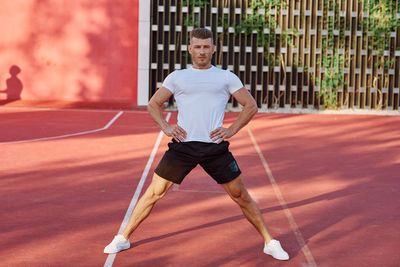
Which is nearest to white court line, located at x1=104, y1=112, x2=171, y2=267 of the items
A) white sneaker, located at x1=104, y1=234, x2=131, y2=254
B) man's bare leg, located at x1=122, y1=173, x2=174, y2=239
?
white sneaker, located at x1=104, y1=234, x2=131, y2=254

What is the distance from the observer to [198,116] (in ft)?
14.8

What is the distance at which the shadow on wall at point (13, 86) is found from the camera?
Answer: 1709 cm

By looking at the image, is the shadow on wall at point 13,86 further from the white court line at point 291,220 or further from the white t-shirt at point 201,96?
the white t-shirt at point 201,96

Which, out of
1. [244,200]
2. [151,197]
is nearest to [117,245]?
[151,197]

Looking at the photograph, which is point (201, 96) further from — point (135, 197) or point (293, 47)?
point (293, 47)

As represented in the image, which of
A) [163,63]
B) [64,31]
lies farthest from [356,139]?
[64,31]

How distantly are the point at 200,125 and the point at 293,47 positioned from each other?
1291 centimetres

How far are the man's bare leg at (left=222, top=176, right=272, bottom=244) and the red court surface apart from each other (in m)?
0.23

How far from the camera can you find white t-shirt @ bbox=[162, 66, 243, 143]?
4477 mm

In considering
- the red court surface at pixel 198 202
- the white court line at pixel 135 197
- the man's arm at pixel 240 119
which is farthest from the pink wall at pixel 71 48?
the man's arm at pixel 240 119

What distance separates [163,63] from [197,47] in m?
12.4

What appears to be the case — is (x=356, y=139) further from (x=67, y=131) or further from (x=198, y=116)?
(x=198, y=116)

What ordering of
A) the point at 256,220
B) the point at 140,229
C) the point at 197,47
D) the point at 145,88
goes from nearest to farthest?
the point at 197,47 → the point at 256,220 → the point at 140,229 → the point at 145,88

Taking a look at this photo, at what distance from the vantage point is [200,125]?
14.9 ft
